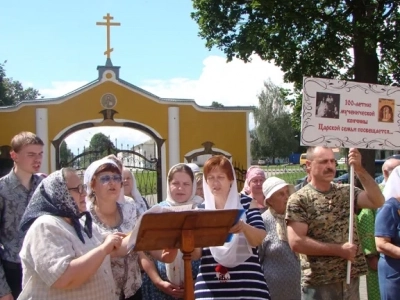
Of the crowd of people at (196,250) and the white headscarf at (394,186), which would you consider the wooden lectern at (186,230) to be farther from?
the white headscarf at (394,186)

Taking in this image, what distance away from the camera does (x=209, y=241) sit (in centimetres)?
343

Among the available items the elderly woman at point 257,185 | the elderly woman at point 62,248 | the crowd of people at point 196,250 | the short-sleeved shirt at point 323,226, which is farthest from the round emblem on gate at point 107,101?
the elderly woman at point 62,248

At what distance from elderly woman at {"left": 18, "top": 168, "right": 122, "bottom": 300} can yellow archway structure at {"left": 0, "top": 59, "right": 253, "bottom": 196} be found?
13.2 metres

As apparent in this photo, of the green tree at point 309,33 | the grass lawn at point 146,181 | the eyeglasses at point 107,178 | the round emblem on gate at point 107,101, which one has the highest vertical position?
the green tree at point 309,33

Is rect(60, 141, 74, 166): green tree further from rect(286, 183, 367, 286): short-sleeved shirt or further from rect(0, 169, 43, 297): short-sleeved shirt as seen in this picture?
rect(286, 183, 367, 286): short-sleeved shirt

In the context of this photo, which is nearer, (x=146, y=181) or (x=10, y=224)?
(x=10, y=224)

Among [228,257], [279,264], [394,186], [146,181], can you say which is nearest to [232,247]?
[228,257]

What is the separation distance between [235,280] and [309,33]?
575 inches

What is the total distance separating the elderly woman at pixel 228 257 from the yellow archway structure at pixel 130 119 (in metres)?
12.6

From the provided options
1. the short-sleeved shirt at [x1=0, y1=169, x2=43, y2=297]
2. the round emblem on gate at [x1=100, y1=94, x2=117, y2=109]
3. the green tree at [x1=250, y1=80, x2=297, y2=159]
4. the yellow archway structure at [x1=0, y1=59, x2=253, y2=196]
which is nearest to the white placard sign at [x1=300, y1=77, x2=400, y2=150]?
the short-sleeved shirt at [x1=0, y1=169, x2=43, y2=297]

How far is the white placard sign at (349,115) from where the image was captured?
4.41m

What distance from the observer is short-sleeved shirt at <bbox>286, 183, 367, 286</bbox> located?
4316mm

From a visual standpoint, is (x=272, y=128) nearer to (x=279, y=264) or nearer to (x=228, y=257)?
(x=279, y=264)

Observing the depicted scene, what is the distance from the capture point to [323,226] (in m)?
4.33
